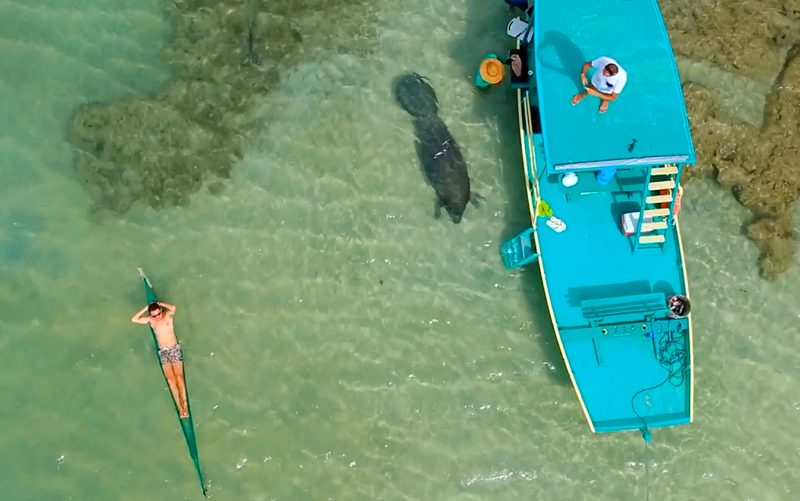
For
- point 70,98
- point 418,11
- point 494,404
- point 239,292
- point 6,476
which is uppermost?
point 70,98

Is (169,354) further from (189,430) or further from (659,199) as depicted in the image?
(659,199)

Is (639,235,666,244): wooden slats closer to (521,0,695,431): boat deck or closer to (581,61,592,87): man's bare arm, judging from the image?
(521,0,695,431): boat deck

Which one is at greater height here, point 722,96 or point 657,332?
point 722,96

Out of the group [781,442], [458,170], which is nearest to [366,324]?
[458,170]

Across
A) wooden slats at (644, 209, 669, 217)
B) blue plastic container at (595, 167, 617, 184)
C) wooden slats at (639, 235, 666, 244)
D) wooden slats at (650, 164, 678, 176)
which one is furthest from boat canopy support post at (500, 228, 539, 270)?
wooden slats at (650, 164, 678, 176)

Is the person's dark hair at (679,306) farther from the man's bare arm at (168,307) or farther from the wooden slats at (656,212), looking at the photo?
the man's bare arm at (168,307)

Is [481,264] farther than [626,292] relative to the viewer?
Yes

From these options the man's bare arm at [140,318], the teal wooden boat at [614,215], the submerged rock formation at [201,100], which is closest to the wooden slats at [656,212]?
the teal wooden boat at [614,215]

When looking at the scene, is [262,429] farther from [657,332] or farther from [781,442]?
[781,442]
